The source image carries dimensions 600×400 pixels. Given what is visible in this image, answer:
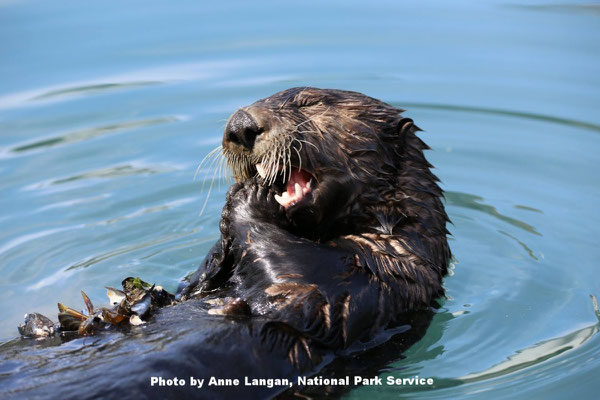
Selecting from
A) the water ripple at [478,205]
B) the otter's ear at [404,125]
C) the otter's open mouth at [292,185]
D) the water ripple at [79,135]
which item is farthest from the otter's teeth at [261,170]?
the water ripple at [79,135]

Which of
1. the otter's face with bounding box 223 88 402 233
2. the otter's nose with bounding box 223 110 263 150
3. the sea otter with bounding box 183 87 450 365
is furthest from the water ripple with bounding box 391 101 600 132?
the otter's nose with bounding box 223 110 263 150

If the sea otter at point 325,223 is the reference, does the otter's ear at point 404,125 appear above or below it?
above

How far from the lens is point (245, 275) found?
4.55 m

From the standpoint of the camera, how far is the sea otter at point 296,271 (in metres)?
3.92

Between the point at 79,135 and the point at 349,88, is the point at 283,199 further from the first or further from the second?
the point at 349,88

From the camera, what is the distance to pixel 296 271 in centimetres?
430

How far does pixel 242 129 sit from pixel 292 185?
459mm

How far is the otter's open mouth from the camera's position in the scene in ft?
15.0

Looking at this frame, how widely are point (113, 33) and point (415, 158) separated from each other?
23.2 feet

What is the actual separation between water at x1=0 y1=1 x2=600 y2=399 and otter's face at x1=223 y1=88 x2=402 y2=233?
97cm

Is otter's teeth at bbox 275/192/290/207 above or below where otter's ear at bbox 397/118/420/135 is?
below

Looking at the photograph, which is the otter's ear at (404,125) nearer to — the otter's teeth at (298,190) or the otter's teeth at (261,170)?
the otter's teeth at (298,190)

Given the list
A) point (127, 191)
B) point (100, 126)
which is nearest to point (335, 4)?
point (100, 126)

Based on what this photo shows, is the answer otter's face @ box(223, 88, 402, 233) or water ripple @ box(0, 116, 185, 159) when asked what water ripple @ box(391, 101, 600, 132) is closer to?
water ripple @ box(0, 116, 185, 159)
